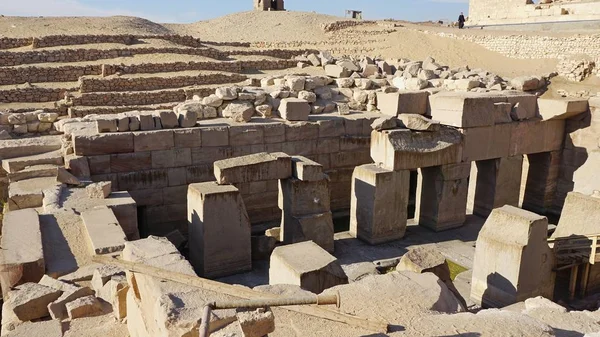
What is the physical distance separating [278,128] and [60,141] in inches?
174

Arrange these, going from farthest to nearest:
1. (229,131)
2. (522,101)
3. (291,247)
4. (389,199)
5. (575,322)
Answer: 1. (522,101)
2. (229,131)
3. (389,199)
4. (291,247)
5. (575,322)

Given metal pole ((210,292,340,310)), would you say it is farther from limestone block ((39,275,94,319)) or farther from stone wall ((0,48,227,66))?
stone wall ((0,48,227,66))

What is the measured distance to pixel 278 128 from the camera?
10.6m

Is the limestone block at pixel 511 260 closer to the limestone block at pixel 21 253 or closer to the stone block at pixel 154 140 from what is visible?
the limestone block at pixel 21 253

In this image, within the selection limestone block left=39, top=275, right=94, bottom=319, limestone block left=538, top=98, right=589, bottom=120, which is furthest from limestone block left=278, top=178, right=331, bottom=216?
limestone block left=538, top=98, right=589, bottom=120

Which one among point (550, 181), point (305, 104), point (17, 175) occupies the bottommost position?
point (550, 181)

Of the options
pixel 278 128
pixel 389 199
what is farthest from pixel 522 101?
pixel 278 128

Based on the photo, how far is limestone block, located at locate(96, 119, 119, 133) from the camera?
30.2ft

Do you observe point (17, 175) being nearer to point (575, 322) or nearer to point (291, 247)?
point (291, 247)

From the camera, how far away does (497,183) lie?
35.2 ft

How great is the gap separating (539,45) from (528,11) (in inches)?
332

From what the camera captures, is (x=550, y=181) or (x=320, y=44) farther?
(x=320, y=44)

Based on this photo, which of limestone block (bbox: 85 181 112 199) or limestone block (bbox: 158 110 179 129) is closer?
limestone block (bbox: 85 181 112 199)

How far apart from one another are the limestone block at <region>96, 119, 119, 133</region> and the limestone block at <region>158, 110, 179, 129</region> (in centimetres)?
87
